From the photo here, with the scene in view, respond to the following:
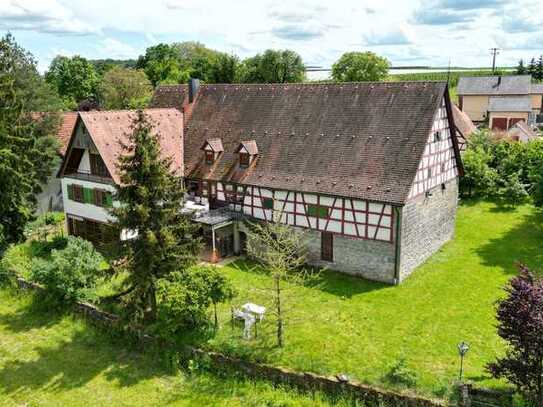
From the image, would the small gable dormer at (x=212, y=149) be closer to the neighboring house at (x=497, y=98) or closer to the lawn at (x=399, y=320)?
the lawn at (x=399, y=320)

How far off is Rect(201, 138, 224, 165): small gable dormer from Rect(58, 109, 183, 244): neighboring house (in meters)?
2.06

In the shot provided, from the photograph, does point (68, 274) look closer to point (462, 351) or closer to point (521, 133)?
point (462, 351)

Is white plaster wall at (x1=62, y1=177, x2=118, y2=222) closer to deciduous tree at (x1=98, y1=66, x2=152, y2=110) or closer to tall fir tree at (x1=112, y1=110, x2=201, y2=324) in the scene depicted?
tall fir tree at (x1=112, y1=110, x2=201, y2=324)

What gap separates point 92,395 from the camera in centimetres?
1792

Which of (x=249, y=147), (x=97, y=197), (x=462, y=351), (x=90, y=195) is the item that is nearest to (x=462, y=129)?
(x=249, y=147)

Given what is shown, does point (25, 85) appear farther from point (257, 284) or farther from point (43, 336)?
point (257, 284)

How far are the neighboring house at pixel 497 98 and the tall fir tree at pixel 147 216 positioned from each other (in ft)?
195

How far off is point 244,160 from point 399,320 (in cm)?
1338

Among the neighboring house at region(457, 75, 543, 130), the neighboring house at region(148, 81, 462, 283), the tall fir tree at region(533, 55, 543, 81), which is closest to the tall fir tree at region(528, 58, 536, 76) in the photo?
the tall fir tree at region(533, 55, 543, 81)

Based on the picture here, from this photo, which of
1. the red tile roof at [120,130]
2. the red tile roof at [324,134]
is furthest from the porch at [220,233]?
the red tile roof at [120,130]

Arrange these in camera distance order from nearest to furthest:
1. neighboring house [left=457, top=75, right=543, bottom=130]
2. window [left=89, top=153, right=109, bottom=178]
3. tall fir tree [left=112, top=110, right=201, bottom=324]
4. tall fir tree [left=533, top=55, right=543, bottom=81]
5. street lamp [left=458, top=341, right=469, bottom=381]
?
street lamp [left=458, top=341, right=469, bottom=381] → tall fir tree [left=112, top=110, right=201, bottom=324] → window [left=89, top=153, right=109, bottom=178] → neighboring house [left=457, top=75, right=543, bottom=130] → tall fir tree [left=533, top=55, right=543, bottom=81]

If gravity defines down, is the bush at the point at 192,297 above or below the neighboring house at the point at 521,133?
below

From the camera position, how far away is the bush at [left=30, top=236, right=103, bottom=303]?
23391 millimetres

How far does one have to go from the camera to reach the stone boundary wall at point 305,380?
1581cm
